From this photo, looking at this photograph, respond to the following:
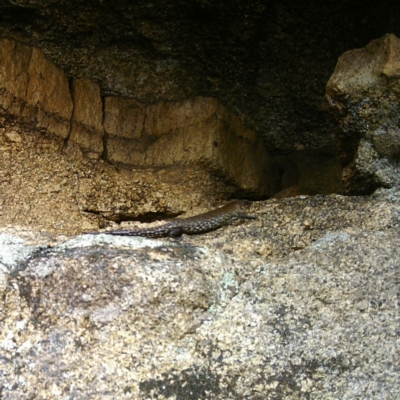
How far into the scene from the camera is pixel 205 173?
3.12 m

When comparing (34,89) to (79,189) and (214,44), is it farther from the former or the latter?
(214,44)

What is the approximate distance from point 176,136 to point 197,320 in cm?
125

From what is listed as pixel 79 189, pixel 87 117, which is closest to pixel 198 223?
pixel 79 189

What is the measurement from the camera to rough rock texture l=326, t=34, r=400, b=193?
250 centimetres

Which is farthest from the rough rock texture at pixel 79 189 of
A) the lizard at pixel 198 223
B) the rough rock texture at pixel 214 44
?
the rough rock texture at pixel 214 44

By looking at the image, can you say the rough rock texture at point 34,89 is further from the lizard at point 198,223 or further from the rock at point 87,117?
the lizard at point 198,223

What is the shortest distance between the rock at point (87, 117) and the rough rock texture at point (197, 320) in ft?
2.45

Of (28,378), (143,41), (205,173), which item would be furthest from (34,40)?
(28,378)

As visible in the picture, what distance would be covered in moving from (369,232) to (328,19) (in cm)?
118

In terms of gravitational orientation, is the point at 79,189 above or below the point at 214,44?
below

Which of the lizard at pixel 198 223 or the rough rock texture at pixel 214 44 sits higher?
the rough rock texture at pixel 214 44

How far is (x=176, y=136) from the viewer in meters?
3.14

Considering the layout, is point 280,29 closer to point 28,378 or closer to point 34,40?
point 34,40

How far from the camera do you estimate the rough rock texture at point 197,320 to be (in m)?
1.96
